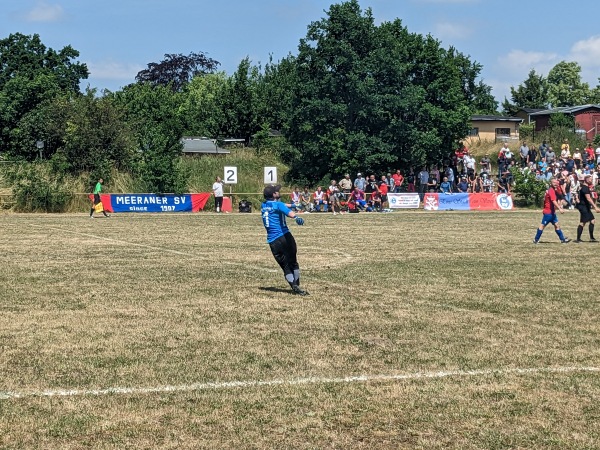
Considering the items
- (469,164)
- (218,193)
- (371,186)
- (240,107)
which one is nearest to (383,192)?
(371,186)

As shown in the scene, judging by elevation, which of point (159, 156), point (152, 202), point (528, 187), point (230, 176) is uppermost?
point (159, 156)

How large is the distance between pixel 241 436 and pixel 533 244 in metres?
18.5

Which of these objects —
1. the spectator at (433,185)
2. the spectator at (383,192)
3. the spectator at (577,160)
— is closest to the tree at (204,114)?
the spectator at (433,185)

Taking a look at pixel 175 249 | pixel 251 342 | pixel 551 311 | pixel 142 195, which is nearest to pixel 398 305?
pixel 551 311

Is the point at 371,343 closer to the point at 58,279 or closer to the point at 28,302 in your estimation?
the point at 28,302

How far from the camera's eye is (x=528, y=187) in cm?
4838

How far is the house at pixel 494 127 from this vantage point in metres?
78.6

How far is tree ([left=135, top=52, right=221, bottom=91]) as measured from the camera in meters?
123

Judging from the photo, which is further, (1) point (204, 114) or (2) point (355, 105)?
(1) point (204, 114)

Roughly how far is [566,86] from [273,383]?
417 ft

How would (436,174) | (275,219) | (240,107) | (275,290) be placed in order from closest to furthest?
1. (275,219)
2. (275,290)
3. (436,174)
4. (240,107)

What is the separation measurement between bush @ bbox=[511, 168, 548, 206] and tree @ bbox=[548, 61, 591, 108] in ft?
253

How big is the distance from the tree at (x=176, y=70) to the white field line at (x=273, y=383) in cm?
11667

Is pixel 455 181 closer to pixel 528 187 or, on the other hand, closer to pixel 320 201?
pixel 528 187
